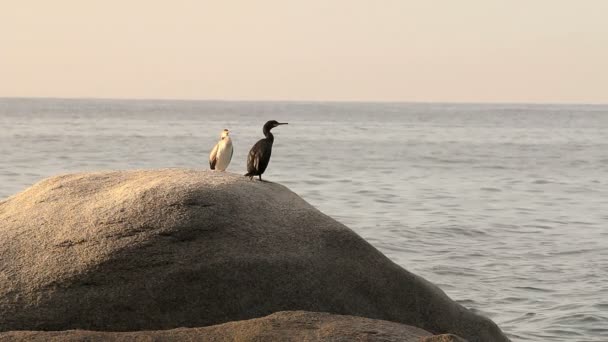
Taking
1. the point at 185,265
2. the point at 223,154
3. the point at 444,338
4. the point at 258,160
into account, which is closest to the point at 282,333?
the point at 444,338

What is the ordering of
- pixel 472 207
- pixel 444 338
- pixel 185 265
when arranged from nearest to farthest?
pixel 444 338, pixel 185 265, pixel 472 207

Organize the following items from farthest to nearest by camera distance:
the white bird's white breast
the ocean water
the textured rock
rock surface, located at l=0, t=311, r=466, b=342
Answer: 1. the ocean water
2. the white bird's white breast
3. rock surface, located at l=0, t=311, r=466, b=342
4. the textured rock

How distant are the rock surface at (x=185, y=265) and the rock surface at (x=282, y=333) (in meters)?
1.06

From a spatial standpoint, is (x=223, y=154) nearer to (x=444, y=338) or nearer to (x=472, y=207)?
(x=444, y=338)

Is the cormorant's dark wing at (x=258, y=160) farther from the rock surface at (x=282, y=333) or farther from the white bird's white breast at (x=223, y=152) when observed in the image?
the rock surface at (x=282, y=333)

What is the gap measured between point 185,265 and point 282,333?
164 cm

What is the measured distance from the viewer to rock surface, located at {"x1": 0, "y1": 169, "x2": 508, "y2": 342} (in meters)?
7.39

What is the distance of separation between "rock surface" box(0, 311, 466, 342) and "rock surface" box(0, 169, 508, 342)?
1056mm

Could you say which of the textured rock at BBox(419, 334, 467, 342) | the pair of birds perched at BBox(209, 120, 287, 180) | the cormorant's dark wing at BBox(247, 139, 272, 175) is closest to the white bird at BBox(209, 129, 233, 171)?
the pair of birds perched at BBox(209, 120, 287, 180)

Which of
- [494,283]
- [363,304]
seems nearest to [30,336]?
[363,304]

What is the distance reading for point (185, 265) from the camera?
7.50 meters

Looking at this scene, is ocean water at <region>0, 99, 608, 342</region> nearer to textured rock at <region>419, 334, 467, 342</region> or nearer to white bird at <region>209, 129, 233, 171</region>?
white bird at <region>209, 129, 233, 171</region>

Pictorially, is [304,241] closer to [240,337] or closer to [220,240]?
[220,240]

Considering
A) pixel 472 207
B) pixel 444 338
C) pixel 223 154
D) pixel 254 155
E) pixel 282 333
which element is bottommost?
pixel 472 207
